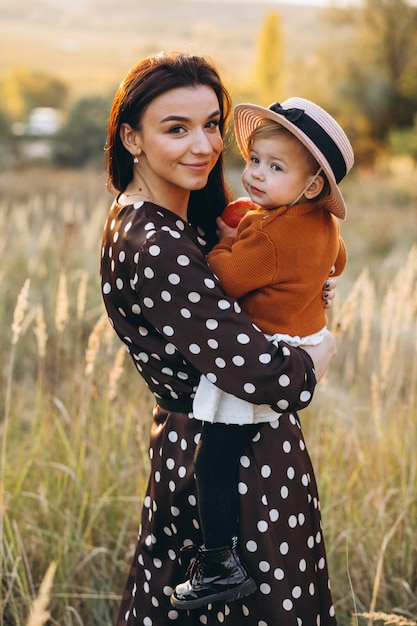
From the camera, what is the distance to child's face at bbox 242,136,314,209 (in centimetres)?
177

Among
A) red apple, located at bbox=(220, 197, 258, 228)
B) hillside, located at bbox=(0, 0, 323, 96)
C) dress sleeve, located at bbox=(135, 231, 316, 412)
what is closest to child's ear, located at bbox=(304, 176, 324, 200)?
red apple, located at bbox=(220, 197, 258, 228)

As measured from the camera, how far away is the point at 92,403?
11.1ft

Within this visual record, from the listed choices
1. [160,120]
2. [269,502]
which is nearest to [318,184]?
[160,120]

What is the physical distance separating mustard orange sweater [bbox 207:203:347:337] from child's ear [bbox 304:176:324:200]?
0.03 metres

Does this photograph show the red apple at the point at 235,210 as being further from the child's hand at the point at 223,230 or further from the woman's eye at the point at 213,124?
the woman's eye at the point at 213,124

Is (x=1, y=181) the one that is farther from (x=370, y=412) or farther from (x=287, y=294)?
(x=287, y=294)

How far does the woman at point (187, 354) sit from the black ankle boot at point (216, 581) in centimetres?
1

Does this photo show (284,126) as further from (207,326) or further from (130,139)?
(207,326)

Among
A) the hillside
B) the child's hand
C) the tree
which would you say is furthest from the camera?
the hillside

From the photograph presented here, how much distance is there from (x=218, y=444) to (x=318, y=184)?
66cm

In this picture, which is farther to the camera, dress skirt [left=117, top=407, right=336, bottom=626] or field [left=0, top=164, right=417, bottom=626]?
field [left=0, top=164, right=417, bottom=626]

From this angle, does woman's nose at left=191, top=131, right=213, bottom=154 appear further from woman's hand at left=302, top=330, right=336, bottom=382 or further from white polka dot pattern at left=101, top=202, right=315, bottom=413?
woman's hand at left=302, top=330, right=336, bottom=382

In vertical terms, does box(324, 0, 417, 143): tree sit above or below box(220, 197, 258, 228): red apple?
above

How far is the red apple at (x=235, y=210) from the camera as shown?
1989mm
